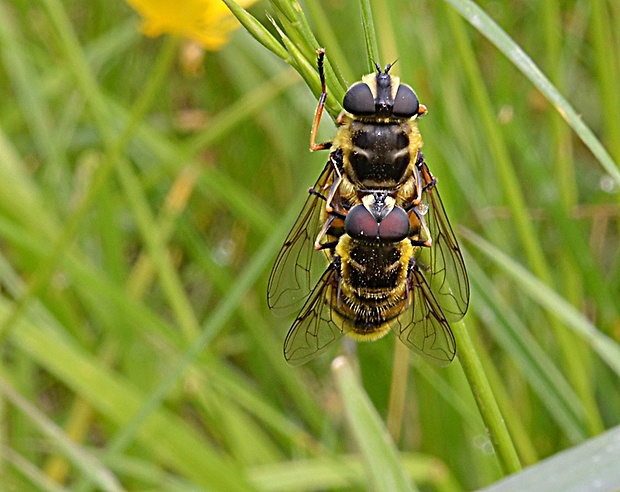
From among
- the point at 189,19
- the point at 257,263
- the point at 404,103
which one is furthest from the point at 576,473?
the point at 189,19

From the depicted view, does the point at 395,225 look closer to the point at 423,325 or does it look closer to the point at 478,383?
the point at 423,325

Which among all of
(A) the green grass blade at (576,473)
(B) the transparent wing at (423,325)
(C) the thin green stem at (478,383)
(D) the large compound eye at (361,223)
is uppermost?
(D) the large compound eye at (361,223)

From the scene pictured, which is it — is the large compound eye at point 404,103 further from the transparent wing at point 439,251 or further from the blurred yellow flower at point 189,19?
the blurred yellow flower at point 189,19

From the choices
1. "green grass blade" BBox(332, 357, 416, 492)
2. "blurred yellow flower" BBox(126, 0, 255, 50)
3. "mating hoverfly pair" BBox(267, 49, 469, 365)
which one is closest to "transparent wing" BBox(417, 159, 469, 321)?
"mating hoverfly pair" BBox(267, 49, 469, 365)

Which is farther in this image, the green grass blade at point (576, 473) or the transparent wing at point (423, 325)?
the transparent wing at point (423, 325)

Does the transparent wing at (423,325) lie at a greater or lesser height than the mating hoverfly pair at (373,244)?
lesser

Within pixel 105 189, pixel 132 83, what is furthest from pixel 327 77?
pixel 132 83

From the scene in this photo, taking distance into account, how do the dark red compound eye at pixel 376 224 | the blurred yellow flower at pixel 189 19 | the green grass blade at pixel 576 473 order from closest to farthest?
the green grass blade at pixel 576 473, the dark red compound eye at pixel 376 224, the blurred yellow flower at pixel 189 19

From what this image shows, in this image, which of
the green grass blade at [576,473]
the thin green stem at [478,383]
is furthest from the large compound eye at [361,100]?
the green grass blade at [576,473]

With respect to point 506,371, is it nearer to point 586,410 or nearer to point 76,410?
point 586,410
